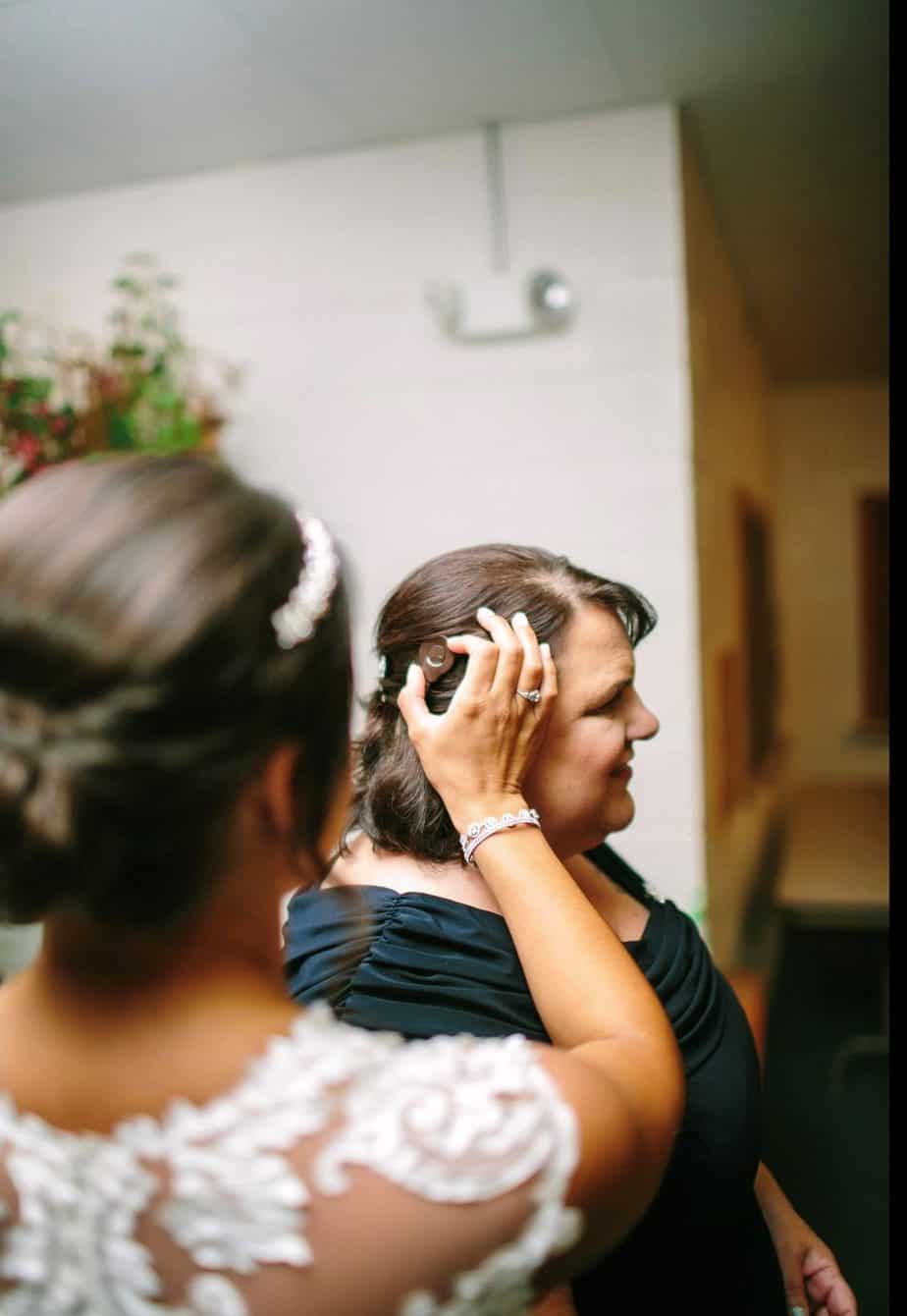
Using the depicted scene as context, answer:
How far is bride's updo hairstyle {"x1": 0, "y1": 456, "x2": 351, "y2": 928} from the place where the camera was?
47cm

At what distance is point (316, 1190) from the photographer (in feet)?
1.56

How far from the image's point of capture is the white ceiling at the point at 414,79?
149 cm

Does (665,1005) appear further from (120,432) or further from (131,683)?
(120,432)

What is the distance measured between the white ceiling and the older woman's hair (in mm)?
1018

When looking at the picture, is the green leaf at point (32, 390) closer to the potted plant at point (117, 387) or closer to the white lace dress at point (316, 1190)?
the potted plant at point (117, 387)

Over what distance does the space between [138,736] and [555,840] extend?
1.47 ft

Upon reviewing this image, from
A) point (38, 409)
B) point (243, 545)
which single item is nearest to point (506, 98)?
point (38, 409)

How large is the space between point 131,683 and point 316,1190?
9.4 inches

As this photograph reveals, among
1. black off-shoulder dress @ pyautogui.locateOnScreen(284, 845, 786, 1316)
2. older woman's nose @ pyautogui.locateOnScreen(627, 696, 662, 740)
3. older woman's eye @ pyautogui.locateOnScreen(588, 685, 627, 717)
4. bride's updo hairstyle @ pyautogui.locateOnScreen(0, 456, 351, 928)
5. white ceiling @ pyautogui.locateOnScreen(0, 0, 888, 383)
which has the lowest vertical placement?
black off-shoulder dress @ pyautogui.locateOnScreen(284, 845, 786, 1316)

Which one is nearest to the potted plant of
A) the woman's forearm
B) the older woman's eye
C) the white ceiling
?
the white ceiling

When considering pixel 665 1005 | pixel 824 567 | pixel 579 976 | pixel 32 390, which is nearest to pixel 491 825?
pixel 579 976

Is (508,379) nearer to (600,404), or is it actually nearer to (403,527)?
(600,404)

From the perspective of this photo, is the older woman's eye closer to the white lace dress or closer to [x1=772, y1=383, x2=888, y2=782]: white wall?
the white lace dress

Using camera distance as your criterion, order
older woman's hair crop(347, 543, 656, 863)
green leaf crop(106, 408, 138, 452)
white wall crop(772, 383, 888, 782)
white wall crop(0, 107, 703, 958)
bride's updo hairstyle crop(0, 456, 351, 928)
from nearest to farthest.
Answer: bride's updo hairstyle crop(0, 456, 351, 928), older woman's hair crop(347, 543, 656, 863), green leaf crop(106, 408, 138, 452), white wall crop(0, 107, 703, 958), white wall crop(772, 383, 888, 782)
